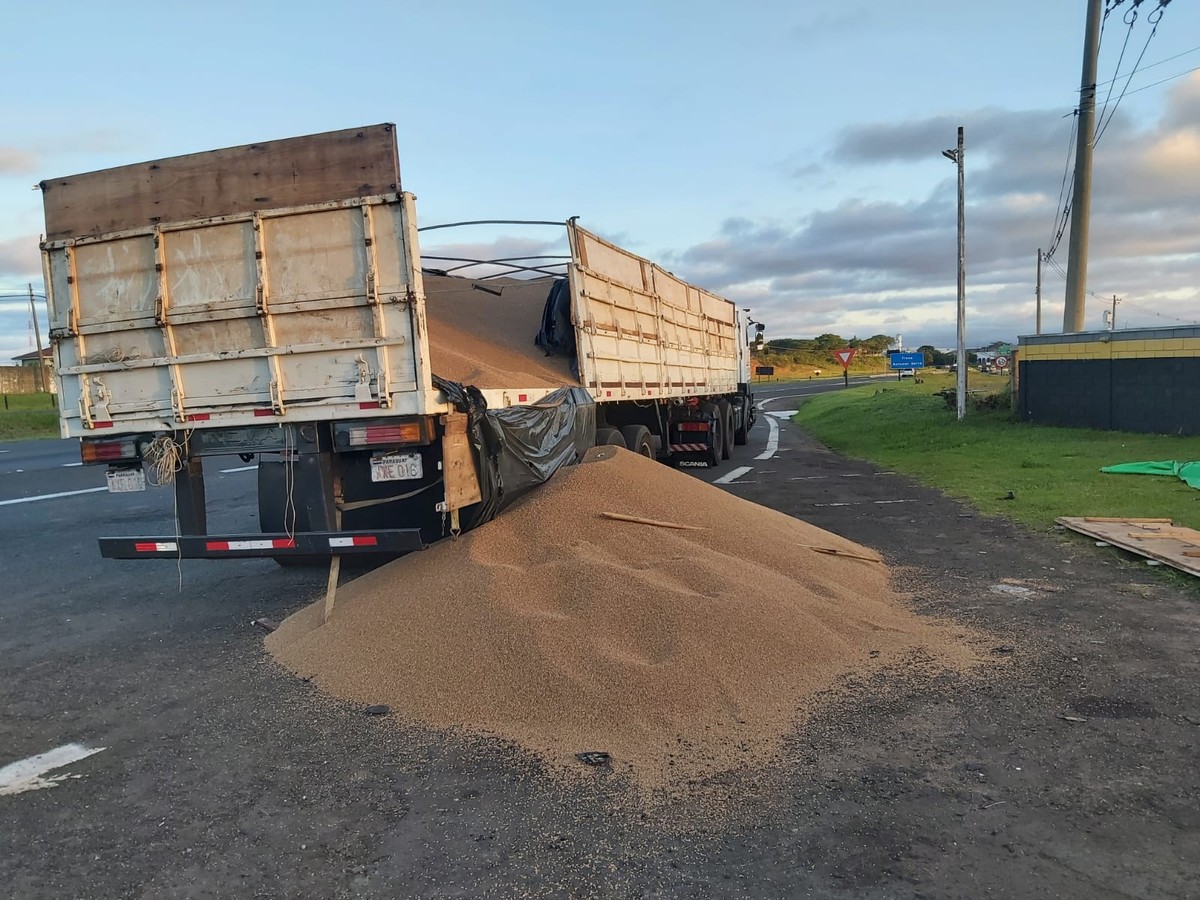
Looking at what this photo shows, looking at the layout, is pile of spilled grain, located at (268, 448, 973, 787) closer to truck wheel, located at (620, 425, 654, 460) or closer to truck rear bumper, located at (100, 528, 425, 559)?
truck rear bumper, located at (100, 528, 425, 559)

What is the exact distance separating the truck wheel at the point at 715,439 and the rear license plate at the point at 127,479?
965cm

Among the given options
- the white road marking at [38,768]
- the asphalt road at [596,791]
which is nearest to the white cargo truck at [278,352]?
the asphalt road at [596,791]

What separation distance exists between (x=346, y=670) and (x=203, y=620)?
2175 mm

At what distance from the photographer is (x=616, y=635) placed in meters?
5.05

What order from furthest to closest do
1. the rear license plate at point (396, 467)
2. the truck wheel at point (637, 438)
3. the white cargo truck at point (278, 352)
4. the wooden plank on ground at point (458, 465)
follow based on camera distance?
the truck wheel at point (637, 438) < the wooden plank on ground at point (458, 465) < the rear license plate at point (396, 467) < the white cargo truck at point (278, 352)

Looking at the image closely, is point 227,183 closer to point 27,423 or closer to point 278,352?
point 278,352

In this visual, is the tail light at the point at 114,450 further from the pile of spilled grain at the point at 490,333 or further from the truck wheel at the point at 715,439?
the truck wheel at the point at 715,439

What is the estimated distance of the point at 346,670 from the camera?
511 cm

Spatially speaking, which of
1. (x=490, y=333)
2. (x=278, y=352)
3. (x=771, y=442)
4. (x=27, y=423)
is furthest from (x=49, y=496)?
(x=27, y=423)

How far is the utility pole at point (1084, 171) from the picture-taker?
19906 millimetres

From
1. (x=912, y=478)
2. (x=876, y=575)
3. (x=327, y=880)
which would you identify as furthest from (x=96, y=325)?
(x=912, y=478)

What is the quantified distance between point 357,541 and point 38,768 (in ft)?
6.96

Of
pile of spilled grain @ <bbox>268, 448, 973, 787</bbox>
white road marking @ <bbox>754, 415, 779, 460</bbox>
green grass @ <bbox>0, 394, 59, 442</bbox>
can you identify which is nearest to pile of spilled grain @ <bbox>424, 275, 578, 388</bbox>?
pile of spilled grain @ <bbox>268, 448, 973, 787</bbox>

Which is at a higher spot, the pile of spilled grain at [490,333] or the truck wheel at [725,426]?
the pile of spilled grain at [490,333]
